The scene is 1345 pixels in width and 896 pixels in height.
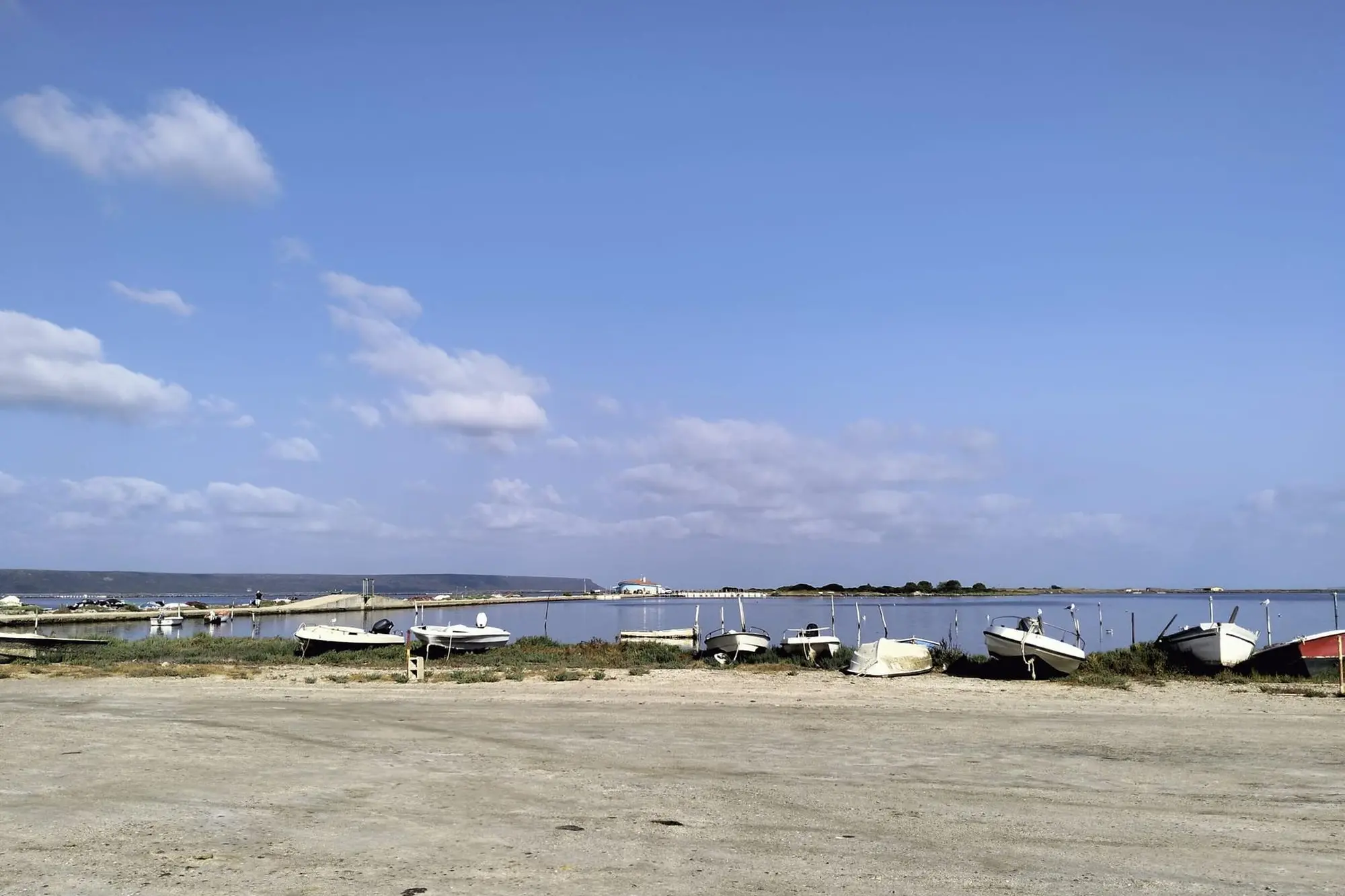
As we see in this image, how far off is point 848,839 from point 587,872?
2814mm

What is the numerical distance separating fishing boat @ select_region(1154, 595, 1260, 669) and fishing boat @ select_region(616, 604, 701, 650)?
1874 centimetres

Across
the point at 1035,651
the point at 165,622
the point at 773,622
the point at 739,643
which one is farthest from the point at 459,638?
the point at 773,622

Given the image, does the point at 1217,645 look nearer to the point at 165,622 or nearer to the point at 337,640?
the point at 337,640

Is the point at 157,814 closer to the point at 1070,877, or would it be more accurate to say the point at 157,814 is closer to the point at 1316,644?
the point at 1070,877

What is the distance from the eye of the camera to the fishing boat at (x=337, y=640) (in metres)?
40.1

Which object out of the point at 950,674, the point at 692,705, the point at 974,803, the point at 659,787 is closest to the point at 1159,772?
the point at 974,803

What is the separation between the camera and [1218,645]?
97.5 feet

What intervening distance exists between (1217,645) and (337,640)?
32.3m

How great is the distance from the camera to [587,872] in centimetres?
844

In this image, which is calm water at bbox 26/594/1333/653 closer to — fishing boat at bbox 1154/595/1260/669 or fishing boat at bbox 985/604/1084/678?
fishing boat at bbox 1154/595/1260/669

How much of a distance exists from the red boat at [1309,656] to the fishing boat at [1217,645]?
0.84 m

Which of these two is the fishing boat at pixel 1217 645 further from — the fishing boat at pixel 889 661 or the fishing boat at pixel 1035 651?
the fishing boat at pixel 889 661

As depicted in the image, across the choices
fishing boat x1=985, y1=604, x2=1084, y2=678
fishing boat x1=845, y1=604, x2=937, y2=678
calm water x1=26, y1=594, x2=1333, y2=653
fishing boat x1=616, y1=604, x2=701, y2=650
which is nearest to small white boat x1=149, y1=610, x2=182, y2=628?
calm water x1=26, y1=594, x2=1333, y2=653

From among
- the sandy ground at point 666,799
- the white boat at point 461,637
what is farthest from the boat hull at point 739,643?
the sandy ground at point 666,799
